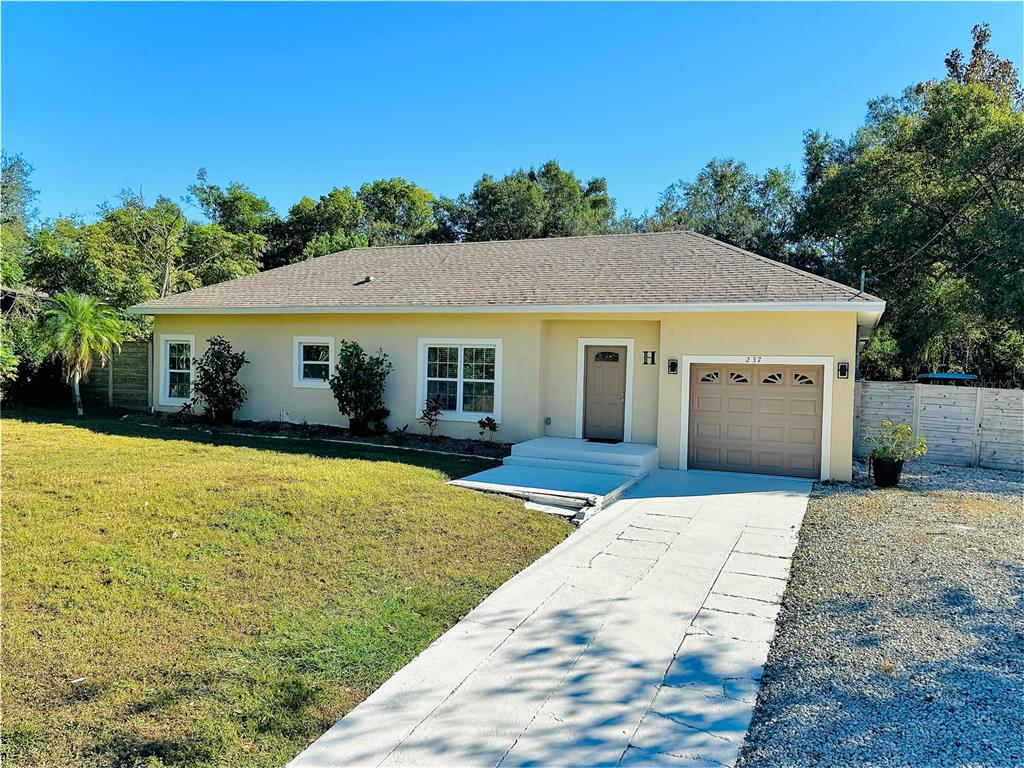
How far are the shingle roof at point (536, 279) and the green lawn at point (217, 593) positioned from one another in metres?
5.03

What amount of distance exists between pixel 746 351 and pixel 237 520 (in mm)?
8221

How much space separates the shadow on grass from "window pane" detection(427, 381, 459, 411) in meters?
1.32

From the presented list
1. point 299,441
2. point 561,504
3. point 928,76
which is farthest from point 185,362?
point 928,76

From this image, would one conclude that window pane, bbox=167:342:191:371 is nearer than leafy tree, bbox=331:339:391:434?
No

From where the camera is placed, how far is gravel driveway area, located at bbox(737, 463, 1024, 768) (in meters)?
3.04

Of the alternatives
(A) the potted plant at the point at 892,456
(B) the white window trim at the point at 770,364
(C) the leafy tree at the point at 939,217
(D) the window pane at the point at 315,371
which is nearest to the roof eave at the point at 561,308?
→ (B) the white window trim at the point at 770,364

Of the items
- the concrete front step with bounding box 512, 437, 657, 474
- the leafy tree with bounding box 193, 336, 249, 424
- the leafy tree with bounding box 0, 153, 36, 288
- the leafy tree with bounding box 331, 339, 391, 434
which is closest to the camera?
the concrete front step with bounding box 512, 437, 657, 474

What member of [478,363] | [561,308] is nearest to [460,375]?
[478,363]

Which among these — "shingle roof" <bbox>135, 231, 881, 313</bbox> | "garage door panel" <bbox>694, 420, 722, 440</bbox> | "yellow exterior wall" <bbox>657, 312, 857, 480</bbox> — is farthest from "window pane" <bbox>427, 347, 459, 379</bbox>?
"garage door panel" <bbox>694, 420, 722, 440</bbox>

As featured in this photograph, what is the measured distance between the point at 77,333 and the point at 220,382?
3.81m

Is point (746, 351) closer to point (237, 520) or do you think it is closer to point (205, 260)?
point (237, 520)

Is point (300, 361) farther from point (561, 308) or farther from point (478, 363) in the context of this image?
point (561, 308)

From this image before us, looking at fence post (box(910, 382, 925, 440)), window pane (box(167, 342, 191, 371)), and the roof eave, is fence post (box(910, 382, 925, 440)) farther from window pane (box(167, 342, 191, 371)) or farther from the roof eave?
window pane (box(167, 342, 191, 371))

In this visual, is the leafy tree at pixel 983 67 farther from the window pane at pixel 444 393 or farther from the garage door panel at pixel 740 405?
the window pane at pixel 444 393
